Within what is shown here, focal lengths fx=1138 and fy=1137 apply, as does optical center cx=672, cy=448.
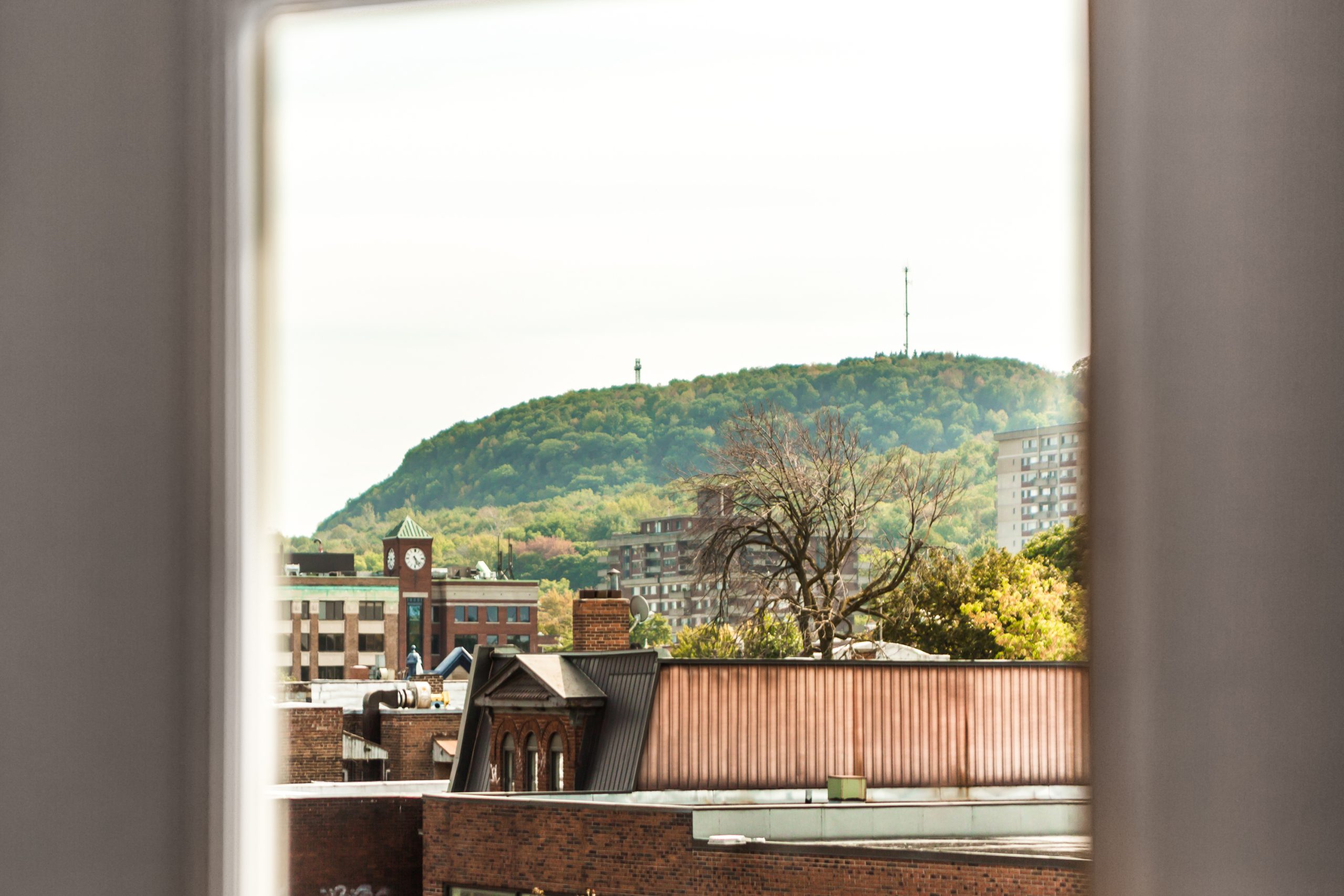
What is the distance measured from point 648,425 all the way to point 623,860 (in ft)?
12.8

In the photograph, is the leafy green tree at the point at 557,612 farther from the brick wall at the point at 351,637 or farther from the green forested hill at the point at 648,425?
the brick wall at the point at 351,637

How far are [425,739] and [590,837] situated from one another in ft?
3.78

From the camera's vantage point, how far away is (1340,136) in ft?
1.61

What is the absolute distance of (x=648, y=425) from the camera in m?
3.75

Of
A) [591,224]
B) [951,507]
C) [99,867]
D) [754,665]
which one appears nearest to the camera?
[99,867]

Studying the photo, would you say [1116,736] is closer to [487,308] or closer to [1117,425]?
[1117,425]

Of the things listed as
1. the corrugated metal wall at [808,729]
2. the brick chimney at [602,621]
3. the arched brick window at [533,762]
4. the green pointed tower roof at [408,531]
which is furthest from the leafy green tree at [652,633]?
the green pointed tower roof at [408,531]

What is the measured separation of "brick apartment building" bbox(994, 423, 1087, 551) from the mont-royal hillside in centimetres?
1

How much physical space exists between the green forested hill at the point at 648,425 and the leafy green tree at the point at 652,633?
1680 millimetres

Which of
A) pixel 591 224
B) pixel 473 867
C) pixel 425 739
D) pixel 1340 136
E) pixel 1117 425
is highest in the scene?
A: pixel 591 224

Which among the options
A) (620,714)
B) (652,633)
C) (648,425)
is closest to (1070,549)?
(648,425)

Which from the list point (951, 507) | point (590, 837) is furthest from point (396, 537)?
point (590, 837)

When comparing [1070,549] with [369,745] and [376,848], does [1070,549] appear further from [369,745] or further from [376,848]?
[376,848]

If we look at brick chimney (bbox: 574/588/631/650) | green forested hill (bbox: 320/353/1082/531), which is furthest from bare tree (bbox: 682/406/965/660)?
brick chimney (bbox: 574/588/631/650)
